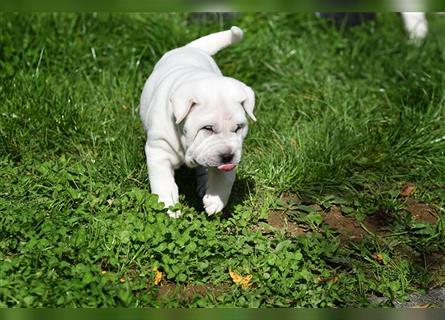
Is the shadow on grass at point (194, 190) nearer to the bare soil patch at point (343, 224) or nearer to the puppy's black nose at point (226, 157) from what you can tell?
the bare soil patch at point (343, 224)

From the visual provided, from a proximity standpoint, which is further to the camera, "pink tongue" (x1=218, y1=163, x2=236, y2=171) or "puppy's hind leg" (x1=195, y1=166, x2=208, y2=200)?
"puppy's hind leg" (x1=195, y1=166, x2=208, y2=200)

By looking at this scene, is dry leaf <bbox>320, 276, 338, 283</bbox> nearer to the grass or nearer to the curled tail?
the grass

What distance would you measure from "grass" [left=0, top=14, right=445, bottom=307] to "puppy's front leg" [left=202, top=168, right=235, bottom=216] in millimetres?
98

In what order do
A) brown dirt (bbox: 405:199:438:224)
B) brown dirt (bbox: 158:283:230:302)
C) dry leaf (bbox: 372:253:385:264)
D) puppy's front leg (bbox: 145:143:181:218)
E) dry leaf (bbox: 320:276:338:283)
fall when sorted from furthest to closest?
brown dirt (bbox: 405:199:438:224) < dry leaf (bbox: 372:253:385:264) < puppy's front leg (bbox: 145:143:181:218) < dry leaf (bbox: 320:276:338:283) < brown dirt (bbox: 158:283:230:302)

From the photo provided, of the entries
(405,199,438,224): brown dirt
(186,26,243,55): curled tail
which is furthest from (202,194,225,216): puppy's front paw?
(405,199,438,224): brown dirt

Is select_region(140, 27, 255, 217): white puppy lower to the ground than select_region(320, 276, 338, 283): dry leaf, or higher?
higher

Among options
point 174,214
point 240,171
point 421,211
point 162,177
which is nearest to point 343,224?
point 421,211

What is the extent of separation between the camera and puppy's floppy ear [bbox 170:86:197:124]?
4227 mm

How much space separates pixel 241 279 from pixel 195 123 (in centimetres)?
92

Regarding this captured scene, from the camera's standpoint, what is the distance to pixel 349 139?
5781mm

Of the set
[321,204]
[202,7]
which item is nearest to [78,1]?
[202,7]

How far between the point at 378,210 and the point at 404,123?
98cm

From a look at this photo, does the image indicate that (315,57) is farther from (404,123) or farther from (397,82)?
(404,123)

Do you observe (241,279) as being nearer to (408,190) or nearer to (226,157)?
(226,157)
